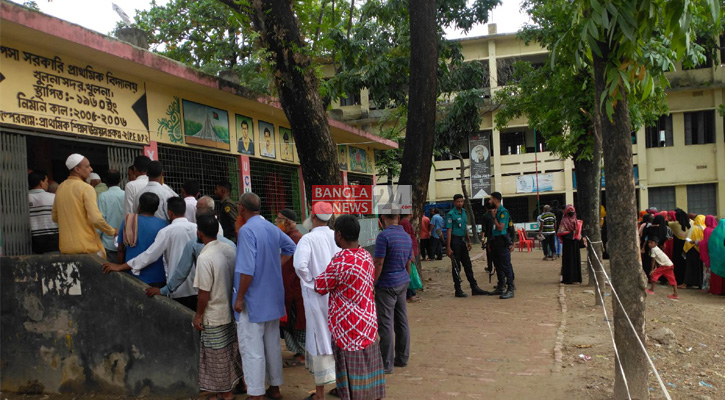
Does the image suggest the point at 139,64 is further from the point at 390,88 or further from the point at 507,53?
the point at 507,53

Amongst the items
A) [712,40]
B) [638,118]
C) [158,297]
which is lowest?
[158,297]

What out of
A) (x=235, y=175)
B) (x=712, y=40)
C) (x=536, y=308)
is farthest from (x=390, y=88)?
(x=712, y=40)

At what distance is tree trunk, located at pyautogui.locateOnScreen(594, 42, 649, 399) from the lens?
178 inches

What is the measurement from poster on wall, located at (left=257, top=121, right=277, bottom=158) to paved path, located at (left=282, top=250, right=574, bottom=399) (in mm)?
4411

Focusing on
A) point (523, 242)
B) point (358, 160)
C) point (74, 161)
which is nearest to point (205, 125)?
point (74, 161)

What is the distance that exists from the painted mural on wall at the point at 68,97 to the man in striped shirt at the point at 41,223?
87 centimetres

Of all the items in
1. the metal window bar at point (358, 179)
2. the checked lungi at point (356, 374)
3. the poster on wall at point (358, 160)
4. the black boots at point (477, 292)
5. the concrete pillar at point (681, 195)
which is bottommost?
the black boots at point (477, 292)

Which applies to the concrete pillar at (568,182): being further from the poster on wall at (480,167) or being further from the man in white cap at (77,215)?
the man in white cap at (77,215)

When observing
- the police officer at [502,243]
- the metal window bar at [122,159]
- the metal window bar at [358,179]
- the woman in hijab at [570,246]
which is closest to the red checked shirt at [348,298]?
the metal window bar at [122,159]

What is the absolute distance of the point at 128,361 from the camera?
16.8 ft

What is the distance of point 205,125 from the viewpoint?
32.4ft

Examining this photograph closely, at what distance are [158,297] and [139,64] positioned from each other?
3.91 meters

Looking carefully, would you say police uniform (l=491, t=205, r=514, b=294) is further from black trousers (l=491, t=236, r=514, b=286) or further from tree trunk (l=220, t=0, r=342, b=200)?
tree trunk (l=220, t=0, r=342, b=200)

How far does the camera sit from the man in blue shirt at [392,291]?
5.75m
